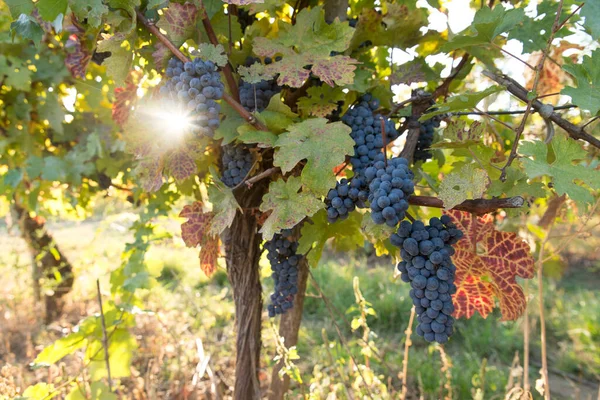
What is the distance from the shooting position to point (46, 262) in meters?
3.88

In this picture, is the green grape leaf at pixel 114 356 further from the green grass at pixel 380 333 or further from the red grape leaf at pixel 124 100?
the red grape leaf at pixel 124 100

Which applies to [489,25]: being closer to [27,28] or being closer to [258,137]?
[258,137]

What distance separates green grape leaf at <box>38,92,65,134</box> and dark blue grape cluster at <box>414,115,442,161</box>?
1.75 meters

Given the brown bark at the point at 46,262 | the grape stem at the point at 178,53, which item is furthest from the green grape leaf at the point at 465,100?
the brown bark at the point at 46,262

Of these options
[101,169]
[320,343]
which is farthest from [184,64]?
[320,343]

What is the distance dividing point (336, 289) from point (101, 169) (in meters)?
3.44

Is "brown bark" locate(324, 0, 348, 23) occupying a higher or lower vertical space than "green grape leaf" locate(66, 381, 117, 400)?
higher

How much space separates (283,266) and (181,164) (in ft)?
1.34

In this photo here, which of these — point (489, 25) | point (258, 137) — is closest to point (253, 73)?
point (258, 137)

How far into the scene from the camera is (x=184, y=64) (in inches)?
36.6

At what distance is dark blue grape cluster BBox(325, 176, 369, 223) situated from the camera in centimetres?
87

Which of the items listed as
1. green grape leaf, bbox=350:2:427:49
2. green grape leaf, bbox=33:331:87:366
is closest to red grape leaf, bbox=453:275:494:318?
green grape leaf, bbox=350:2:427:49

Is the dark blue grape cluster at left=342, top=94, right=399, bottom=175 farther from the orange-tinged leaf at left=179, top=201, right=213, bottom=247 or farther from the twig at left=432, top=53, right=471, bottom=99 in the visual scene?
the orange-tinged leaf at left=179, top=201, right=213, bottom=247

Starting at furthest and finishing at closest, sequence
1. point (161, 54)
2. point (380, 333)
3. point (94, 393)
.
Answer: point (380, 333) → point (94, 393) → point (161, 54)
